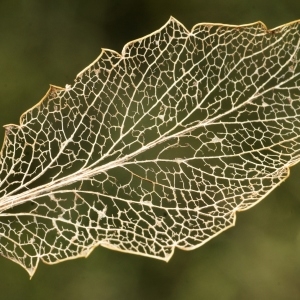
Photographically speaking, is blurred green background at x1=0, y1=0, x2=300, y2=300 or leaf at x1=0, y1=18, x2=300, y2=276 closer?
leaf at x1=0, y1=18, x2=300, y2=276

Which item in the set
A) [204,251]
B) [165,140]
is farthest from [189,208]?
[204,251]

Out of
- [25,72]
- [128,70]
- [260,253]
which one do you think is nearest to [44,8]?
[25,72]

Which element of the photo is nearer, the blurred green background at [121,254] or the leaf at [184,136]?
the leaf at [184,136]

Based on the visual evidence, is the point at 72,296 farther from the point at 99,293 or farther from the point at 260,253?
the point at 260,253

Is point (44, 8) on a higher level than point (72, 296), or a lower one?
higher

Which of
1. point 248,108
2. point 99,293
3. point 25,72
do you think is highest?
point 25,72

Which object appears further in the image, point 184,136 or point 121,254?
point 121,254

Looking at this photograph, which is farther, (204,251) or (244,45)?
(204,251)
